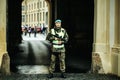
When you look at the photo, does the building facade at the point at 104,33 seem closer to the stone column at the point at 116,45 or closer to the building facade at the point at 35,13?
the stone column at the point at 116,45

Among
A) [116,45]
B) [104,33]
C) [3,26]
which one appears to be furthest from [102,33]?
[3,26]

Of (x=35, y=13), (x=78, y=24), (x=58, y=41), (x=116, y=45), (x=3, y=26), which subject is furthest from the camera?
(x=35, y=13)

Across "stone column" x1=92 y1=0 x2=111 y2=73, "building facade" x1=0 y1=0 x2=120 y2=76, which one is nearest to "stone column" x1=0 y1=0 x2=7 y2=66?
"building facade" x1=0 y1=0 x2=120 y2=76

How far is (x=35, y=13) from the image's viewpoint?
99.9 meters

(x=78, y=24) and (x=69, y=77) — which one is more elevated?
(x=78, y=24)

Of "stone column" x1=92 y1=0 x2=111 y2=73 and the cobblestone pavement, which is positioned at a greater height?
"stone column" x1=92 y1=0 x2=111 y2=73

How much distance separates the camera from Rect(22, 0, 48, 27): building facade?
8810cm

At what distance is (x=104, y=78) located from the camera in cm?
1387

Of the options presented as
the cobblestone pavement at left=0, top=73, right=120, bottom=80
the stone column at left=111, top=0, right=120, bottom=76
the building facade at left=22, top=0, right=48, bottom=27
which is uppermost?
the building facade at left=22, top=0, right=48, bottom=27

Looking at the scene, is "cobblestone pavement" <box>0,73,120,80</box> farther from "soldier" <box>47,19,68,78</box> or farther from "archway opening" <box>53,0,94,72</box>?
"archway opening" <box>53,0,94,72</box>

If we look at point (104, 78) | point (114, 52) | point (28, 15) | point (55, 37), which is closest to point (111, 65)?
point (114, 52)

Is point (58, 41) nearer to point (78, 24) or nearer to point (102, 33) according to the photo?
point (102, 33)

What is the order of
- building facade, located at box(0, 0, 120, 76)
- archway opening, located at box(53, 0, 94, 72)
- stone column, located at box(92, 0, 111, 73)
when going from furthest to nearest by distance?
archway opening, located at box(53, 0, 94, 72)
stone column, located at box(92, 0, 111, 73)
building facade, located at box(0, 0, 120, 76)

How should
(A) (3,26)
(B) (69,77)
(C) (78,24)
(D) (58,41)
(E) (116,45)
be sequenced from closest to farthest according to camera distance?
1. (D) (58,41)
2. (B) (69,77)
3. (E) (116,45)
4. (A) (3,26)
5. (C) (78,24)
